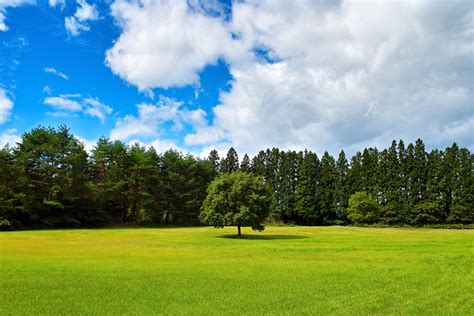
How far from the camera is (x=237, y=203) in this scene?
Answer: 5753 centimetres

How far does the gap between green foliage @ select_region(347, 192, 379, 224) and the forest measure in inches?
14.3

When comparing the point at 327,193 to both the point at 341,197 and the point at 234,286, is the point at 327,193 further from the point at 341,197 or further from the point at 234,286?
the point at 234,286

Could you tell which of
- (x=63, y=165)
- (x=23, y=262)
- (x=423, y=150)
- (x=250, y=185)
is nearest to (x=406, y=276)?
(x=23, y=262)

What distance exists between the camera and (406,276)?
22.1m

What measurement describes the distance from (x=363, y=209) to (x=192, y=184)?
44232mm

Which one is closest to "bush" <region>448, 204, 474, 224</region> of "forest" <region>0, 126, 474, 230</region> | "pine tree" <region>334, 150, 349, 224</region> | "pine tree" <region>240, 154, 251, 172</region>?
"forest" <region>0, 126, 474, 230</region>

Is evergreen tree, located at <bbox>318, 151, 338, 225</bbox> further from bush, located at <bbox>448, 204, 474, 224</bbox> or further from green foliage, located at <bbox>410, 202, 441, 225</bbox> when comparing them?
bush, located at <bbox>448, 204, 474, 224</bbox>

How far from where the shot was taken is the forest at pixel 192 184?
77.6 meters

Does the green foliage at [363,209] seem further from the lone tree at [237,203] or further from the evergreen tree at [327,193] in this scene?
the lone tree at [237,203]

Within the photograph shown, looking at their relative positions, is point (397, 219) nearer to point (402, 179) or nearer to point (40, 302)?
point (402, 179)

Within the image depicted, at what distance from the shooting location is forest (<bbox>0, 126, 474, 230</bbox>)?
77.6 metres

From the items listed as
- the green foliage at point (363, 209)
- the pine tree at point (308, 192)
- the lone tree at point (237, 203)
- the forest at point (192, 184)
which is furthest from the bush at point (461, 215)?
the lone tree at point (237, 203)

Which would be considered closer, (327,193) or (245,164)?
(327,193)

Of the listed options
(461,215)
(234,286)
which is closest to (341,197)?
(461,215)
